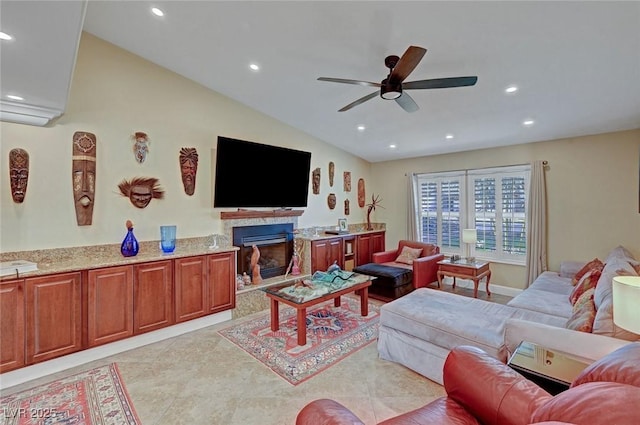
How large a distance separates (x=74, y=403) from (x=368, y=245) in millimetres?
5094

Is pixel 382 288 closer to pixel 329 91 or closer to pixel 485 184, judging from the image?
pixel 485 184

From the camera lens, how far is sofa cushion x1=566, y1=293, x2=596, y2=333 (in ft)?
6.81

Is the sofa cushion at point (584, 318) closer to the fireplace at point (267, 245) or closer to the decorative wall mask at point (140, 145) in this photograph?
the fireplace at point (267, 245)

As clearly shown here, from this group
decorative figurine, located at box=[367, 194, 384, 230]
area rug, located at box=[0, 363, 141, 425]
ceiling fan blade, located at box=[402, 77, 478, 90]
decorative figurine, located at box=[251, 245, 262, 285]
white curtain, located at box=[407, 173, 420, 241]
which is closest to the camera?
area rug, located at box=[0, 363, 141, 425]

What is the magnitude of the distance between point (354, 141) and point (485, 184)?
2565mm

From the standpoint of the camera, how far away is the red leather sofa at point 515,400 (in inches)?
34.2

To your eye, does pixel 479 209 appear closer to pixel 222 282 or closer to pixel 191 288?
pixel 222 282

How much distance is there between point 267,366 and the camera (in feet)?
9.18

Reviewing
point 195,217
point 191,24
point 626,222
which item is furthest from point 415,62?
point 626,222

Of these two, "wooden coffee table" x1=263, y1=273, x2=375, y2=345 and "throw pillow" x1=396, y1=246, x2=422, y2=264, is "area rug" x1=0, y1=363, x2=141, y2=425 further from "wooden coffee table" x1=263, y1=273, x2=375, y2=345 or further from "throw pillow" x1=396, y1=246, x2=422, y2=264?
"throw pillow" x1=396, y1=246, x2=422, y2=264

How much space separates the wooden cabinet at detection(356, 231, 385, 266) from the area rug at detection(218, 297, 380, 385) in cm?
184

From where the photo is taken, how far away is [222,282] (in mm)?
3891

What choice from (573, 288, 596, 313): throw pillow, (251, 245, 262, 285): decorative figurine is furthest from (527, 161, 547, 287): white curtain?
(251, 245, 262, 285): decorative figurine

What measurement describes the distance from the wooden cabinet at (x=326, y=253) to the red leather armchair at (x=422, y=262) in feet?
2.34
